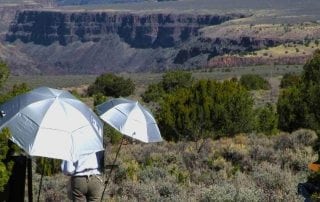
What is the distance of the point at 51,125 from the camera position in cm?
716

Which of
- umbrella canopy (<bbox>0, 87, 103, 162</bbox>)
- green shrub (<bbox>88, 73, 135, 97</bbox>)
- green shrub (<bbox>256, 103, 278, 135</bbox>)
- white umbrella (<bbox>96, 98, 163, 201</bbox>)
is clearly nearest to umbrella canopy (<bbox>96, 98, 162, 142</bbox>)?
white umbrella (<bbox>96, 98, 163, 201</bbox>)

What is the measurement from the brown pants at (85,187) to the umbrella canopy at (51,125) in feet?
1.98

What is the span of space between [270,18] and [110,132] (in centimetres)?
15120

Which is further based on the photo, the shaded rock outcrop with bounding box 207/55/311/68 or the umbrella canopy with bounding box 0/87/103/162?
the shaded rock outcrop with bounding box 207/55/311/68

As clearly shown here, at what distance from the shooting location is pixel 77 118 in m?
7.42

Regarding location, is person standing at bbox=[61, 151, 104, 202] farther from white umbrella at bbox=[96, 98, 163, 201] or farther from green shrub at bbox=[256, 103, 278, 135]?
green shrub at bbox=[256, 103, 278, 135]

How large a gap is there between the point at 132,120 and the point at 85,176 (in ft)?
7.05

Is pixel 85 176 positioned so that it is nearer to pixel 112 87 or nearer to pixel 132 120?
pixel 132 120

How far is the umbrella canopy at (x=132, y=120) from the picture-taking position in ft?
32.0

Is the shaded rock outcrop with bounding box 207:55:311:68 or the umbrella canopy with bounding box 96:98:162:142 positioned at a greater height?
the umbrella canopy with bounding box 96:98:162:142

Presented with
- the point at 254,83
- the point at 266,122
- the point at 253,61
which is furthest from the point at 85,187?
the point at 253,61

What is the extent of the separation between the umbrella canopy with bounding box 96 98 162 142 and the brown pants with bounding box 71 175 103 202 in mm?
1693

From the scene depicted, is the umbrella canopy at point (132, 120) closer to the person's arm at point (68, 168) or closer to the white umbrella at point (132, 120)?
the white umbrella at point (132, 120)

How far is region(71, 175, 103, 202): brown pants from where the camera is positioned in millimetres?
7859
